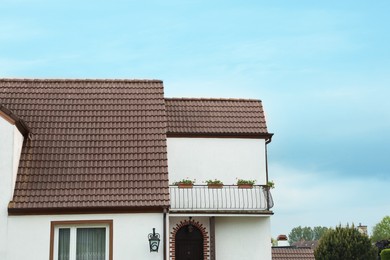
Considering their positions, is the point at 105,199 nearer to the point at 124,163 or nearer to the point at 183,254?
the point at 124,163

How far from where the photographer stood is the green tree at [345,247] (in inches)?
1341

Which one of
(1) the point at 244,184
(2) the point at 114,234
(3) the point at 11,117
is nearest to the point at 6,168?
(3) the point at 11,117

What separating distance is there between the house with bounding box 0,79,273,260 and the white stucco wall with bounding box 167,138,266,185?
0.04m

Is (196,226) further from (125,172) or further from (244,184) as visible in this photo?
(125,172)

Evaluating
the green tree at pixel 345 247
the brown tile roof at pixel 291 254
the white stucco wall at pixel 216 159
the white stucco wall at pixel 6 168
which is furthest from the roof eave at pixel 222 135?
the green tree at pixel 345 247

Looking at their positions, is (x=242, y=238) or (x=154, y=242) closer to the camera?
(x=154, y=242)

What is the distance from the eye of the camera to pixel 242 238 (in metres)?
22.6

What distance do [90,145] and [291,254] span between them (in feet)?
51.0

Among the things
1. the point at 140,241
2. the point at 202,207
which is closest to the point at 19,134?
the point at 140,241

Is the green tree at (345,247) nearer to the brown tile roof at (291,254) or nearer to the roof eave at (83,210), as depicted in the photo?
the brown tile roof at (291,254)

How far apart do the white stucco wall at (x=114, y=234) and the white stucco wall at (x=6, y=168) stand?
187 mm

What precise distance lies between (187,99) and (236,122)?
2.25 meters

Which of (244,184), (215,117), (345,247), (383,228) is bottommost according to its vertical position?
(345,247)

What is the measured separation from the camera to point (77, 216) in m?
18.1
